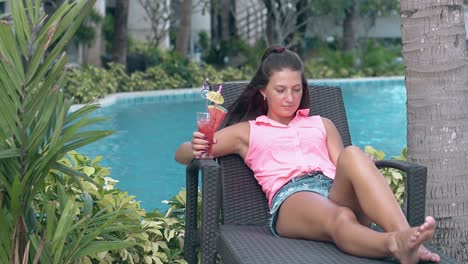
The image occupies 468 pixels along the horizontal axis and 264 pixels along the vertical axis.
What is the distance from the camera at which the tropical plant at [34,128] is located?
9.45 feet

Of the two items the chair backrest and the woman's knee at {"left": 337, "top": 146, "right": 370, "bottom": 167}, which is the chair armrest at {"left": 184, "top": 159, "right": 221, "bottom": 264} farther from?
the woman's knee at {"left": 337, "top": 146, "right": 370, "bottom": 167}

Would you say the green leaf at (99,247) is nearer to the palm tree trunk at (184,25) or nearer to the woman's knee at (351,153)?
the woman's knee at (351,153)

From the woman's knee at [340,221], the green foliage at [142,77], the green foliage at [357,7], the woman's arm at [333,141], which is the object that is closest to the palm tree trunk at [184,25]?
the green foliage at [142,77]

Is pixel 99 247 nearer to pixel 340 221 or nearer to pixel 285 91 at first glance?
pixel 340 221

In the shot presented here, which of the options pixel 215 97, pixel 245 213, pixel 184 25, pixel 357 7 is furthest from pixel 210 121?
pixel 357 7

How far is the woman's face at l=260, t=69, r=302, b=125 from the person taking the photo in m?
3.86

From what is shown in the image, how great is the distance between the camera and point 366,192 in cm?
321

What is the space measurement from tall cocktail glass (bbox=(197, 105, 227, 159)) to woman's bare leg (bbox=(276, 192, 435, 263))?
400mm

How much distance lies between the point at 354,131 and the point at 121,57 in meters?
6.82

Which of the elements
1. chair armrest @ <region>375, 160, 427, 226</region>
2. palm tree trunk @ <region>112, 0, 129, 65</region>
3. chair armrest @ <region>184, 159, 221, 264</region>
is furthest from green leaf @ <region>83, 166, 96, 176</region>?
palm tree trunk @ <region>112, 0, 129, 65</region>

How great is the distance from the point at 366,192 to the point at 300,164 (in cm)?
66

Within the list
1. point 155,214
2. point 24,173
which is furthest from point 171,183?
point 24,173

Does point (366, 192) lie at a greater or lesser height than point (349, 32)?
lesser

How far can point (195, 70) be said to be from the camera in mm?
18328
